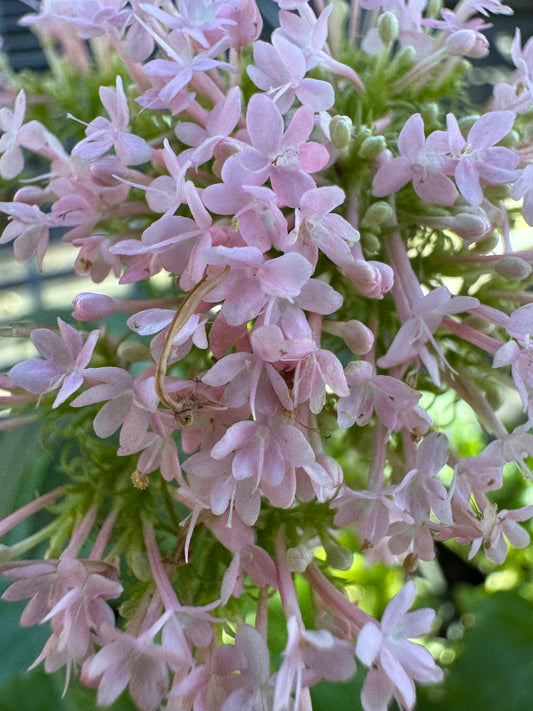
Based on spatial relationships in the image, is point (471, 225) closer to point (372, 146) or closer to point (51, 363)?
point (372, 146)

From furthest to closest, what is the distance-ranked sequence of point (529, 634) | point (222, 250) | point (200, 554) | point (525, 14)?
1. point (525, 14)
2. point (529, 634)
3. point (200, 554)
4. point (222, 250)

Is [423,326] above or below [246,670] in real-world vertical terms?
above

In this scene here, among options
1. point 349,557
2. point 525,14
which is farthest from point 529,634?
point 525,14

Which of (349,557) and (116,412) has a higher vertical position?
(116,412)

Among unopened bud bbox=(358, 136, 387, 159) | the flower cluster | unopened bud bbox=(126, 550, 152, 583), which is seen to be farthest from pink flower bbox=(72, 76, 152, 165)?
unopened bud bbox=(126, 550, 152, 583)

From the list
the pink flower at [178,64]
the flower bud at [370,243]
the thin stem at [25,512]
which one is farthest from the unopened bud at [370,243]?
the thin stem at [25,512]

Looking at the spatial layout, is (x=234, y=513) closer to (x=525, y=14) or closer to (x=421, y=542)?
(x=421, y=542)

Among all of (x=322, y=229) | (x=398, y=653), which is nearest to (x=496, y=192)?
(x=322, y=229)
